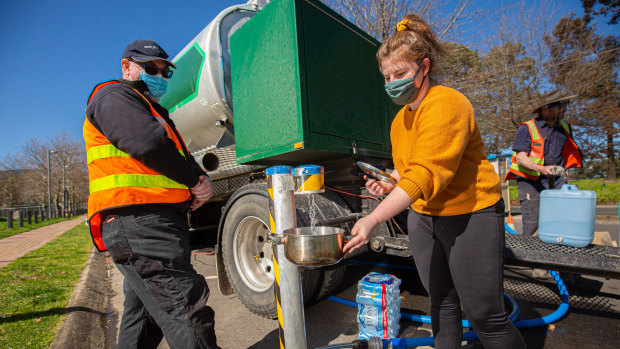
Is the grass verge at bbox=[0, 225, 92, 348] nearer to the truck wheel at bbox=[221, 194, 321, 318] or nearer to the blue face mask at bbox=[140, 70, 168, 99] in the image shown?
the truck wheel at bbox=[221, 194, 321, 318]

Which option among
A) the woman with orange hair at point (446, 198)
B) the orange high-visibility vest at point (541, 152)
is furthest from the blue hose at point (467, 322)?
the orange high-visibility vest at point (541, 152)

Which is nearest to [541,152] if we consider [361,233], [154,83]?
[361,233]

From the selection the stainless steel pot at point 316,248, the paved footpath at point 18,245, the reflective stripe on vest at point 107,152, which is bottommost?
the paved footpath at point 18,245

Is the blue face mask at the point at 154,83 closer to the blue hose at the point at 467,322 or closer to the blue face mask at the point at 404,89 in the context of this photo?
the blue face mask at the point at 404,89

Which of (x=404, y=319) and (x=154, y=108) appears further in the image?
(x=404, y=319)

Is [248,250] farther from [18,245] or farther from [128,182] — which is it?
[18,245]

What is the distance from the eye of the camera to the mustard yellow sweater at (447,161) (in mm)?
1257

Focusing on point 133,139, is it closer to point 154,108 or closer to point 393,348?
point 154,108

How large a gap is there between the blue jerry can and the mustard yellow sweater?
118 centimetres

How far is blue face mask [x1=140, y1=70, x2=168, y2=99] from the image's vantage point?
6.37 feet

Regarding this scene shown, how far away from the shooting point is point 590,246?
213cm

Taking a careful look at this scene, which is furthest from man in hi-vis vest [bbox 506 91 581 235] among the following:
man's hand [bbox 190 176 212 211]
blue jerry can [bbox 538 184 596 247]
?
man's hand [bbox 190 176 212 211]

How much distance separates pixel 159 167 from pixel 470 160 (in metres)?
1.53

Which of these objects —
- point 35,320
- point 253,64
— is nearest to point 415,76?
point 253,64
